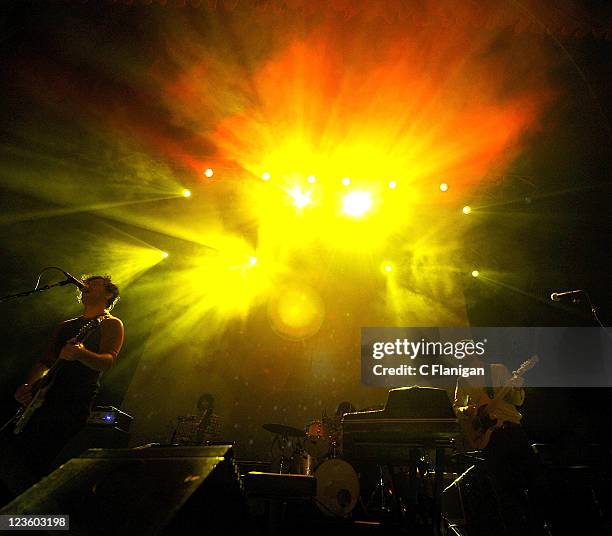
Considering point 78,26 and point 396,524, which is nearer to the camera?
point 396,524

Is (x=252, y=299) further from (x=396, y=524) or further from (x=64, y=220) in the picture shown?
(x=396, y=524)

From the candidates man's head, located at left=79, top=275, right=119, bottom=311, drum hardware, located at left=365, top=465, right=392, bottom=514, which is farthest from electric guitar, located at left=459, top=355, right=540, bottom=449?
man's head, located at left=79, top=275, right=119, bottom=311

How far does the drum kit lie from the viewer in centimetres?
503

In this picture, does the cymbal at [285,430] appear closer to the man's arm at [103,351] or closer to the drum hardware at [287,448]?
the drum hardware at [287,448]

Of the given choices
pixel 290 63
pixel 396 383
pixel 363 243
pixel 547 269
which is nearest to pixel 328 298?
pixel 363 243

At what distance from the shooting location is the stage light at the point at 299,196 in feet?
24.6

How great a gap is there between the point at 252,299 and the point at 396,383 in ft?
12.1

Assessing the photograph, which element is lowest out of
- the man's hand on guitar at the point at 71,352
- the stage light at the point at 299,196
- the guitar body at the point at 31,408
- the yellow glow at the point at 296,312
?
the guitar body at the point at 31,408

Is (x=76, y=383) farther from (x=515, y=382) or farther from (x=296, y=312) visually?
(x=296, y=312)

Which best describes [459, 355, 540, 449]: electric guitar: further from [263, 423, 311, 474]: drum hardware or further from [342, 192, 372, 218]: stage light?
[342, 192, 372, 218]: stage light

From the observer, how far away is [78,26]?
4.37 metres

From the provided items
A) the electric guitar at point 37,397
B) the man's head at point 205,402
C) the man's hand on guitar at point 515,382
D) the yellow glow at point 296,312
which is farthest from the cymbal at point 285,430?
the electric guitar at point 37,397

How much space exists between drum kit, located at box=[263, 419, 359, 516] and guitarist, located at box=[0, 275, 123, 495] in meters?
3.05

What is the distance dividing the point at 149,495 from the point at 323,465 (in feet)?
15.5
